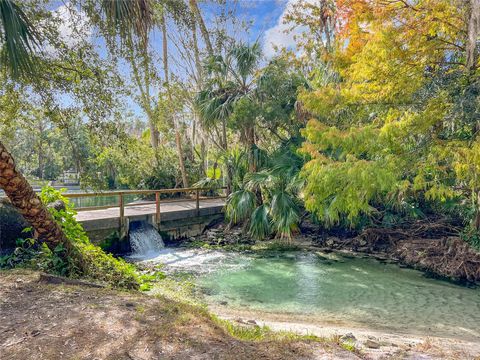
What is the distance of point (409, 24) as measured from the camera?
6527 millimetres

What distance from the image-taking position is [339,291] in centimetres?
645

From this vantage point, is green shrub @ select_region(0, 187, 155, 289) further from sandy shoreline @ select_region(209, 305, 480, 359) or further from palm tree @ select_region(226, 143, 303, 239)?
palm tree @ select_region(226, 143, 303, 239)

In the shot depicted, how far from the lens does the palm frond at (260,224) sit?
10.7 m

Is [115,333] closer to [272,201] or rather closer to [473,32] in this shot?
[473,32]

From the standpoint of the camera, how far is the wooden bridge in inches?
349

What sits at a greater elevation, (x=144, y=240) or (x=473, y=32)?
(x=473, y=32)

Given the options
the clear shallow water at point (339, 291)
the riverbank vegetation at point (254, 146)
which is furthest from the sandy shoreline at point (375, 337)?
the riverbank vegetation at point (254, 146)

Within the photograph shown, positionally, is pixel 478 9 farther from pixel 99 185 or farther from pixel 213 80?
pixel 213 80

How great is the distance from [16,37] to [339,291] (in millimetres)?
6331

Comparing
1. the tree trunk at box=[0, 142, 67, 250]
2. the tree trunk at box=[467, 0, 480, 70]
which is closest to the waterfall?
the tree trunk at box=[0, 142, 67, 250]

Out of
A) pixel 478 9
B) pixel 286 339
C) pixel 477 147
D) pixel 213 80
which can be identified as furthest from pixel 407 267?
pixel 213 80

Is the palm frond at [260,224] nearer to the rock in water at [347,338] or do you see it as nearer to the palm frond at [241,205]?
the palm frond at [241,205]

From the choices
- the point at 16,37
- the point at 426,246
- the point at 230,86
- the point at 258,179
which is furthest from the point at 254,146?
the point at 16,37

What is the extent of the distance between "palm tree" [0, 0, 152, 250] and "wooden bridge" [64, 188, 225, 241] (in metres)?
3.00
